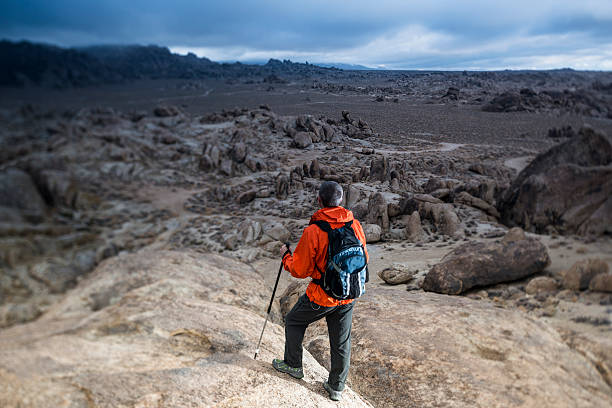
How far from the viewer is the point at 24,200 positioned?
277 centimetres

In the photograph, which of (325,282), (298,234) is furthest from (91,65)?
(298,234)

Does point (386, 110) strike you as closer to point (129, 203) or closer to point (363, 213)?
point (363, 213)

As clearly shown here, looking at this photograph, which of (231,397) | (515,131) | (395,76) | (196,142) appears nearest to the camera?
(231,397)

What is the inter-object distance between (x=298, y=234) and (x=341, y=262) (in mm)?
2713

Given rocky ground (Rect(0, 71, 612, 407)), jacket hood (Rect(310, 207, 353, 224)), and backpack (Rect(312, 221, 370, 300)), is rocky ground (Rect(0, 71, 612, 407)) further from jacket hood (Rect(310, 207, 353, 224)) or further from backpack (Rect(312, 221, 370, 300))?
jacket hood (Rect(310, 207, 353, 224))

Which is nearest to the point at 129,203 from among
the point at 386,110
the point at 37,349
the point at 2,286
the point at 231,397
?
the point at 2,286

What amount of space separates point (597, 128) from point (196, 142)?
536cm

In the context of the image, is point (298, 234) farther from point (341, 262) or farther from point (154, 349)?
point (341, 262)

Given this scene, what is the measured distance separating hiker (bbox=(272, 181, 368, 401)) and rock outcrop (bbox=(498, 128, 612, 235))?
3441mm

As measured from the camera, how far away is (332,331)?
2.71 meters

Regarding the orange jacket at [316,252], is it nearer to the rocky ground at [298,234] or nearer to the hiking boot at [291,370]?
the hiking boot at [291,370]

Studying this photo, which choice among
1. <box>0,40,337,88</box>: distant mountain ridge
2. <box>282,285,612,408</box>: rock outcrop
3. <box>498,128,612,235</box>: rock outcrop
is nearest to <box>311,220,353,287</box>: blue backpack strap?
<box>282,285,612,408</box>: rock outcrop

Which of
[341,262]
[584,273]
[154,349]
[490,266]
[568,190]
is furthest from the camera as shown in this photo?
[568,190]

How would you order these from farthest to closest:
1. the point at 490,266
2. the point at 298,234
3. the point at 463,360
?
the point at 298,234 → the point at 490,266 → the point at 463,360
